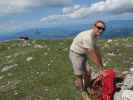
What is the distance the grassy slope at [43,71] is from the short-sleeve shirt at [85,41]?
26.8ft

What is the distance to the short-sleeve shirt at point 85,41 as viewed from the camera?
18797 millimetres

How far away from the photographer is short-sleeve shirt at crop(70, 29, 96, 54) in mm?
18797

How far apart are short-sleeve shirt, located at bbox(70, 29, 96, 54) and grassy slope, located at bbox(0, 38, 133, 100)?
816cm

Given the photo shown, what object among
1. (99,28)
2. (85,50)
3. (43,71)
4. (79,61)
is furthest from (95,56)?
(43,71)

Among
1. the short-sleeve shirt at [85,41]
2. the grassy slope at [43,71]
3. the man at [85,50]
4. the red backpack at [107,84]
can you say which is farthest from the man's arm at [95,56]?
the grassy slope at [43,71]

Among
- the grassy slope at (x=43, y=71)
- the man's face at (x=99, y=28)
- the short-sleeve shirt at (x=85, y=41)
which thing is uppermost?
the man's face at (x=99, y=28)

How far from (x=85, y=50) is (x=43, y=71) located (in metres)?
14.7

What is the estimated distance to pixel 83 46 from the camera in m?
19.2

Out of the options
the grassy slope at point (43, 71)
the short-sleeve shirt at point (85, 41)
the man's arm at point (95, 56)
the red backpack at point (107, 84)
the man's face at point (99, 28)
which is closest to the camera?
the man's face at point (99, 28)

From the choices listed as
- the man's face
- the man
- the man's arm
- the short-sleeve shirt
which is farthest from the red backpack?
the man's face

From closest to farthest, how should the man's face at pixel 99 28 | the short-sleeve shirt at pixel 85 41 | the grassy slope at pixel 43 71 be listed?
the man's face at pixel 99 28 < the short-sleeve shirt at pixel 85 41 < the grassy slope at pixel 43 71

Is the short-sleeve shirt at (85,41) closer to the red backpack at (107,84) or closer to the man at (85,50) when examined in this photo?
the man at (85,50)

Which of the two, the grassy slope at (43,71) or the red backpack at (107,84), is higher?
the red backpack at (107,84)

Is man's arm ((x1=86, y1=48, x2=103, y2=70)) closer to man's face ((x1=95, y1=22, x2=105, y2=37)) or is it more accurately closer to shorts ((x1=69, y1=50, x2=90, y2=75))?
man's face ((x1=95, y1=22, x2=105, y2=37))
